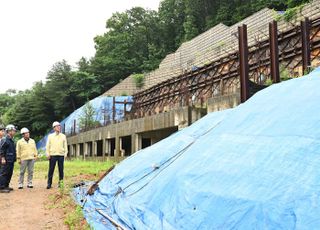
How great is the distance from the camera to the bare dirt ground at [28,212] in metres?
6.26

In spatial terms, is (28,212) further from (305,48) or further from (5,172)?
(305,48)

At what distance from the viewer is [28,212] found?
287 inches

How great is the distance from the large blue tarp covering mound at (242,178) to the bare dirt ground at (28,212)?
2.12 ft

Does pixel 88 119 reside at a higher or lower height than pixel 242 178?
higher

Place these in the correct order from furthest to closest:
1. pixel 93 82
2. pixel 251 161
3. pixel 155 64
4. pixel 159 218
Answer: pixel 155 64, pixel 93 82, pixel 159 218, pixel 251 161

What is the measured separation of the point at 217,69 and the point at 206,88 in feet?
3.79

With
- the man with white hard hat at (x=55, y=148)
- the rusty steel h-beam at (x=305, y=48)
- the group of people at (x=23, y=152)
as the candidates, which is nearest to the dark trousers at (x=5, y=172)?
the group of people at (x=23, y=152)

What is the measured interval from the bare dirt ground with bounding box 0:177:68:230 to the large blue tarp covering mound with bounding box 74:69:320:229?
0.65 m

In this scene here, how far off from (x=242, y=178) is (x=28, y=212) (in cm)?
473

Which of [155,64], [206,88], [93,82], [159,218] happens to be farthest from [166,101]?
[155,64]

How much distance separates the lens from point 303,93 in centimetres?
539

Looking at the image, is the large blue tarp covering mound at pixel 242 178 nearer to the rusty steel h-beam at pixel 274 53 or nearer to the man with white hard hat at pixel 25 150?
the rusty steel h-beam at pixel 274 53

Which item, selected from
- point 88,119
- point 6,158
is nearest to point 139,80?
point 88,119

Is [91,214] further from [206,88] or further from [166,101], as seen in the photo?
[166,101]
